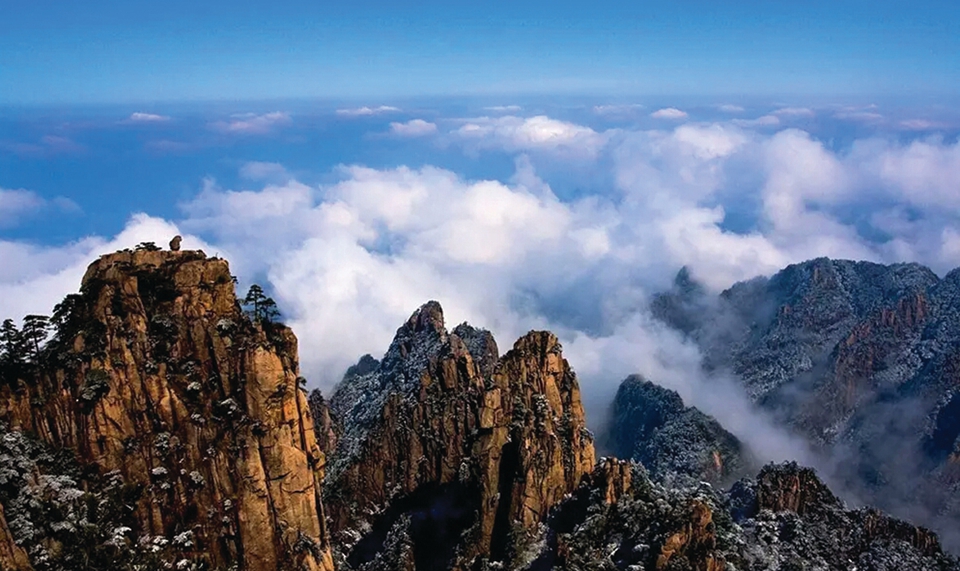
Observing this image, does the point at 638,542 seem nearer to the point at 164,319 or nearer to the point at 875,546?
the point at 875,546

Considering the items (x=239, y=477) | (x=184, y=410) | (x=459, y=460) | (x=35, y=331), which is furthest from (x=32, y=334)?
(x=459, y=460)

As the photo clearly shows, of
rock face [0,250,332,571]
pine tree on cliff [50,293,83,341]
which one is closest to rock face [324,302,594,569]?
rock face [0,250,332,571]

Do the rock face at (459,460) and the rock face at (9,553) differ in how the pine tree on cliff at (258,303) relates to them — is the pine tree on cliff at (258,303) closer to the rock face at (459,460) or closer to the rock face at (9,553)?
the rock face at (9,553)

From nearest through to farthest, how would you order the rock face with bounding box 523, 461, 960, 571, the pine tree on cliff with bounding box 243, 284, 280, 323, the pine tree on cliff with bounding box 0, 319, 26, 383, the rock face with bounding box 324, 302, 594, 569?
the pine tree on cliff with bounding box 0, 319, 26, 383
the pine tree on cliff with bounding box 243, 284, 280, 323
the rock face with bounding box 523, 461, 960, 571
the rock face with bounding box 324, 302, 594, 569

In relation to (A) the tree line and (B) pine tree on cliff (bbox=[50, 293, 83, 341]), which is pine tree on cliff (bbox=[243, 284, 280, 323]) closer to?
(B) pine tree on cliff (bbox=[50, 293, 83, 341])

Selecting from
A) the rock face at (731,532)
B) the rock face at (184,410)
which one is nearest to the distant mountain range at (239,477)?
the rock face at (184,410)

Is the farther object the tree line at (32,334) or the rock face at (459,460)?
the rock face at (459,460)
